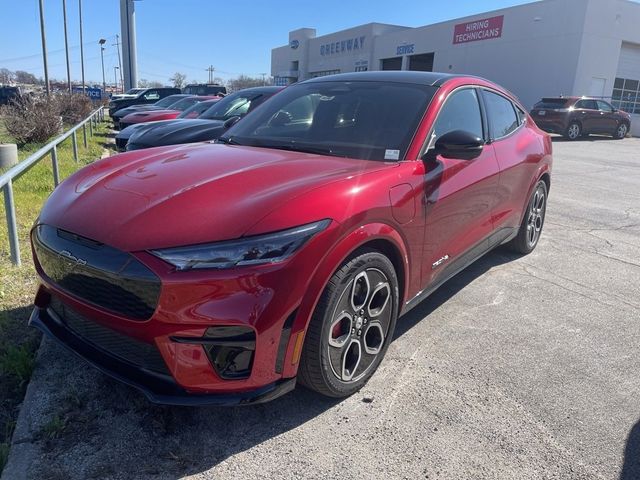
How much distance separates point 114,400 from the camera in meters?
2.64

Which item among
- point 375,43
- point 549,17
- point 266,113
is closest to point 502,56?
point 549,17

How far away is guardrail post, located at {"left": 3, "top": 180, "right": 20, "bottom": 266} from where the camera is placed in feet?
13.1

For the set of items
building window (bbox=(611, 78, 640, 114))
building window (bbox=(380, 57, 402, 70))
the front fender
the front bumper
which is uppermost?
building window (bbox=(380, 57, 402, 70))

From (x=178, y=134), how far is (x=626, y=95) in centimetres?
3231

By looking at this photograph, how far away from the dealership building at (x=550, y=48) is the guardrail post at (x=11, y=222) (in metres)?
29.6

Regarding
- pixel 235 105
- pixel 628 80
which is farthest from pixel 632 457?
pixel 628 80

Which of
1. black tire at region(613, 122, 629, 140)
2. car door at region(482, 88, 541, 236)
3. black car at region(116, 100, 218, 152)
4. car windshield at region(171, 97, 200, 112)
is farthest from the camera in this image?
black tire at region(613, 122, 629, 140)

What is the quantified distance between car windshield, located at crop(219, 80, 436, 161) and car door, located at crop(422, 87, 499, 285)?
0.71 ft

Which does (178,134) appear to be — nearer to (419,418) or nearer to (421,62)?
(419,418)

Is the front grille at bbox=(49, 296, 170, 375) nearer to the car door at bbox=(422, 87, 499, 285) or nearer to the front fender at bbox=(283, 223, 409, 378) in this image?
the front fender at bbox=(283, 223, 409, 378)

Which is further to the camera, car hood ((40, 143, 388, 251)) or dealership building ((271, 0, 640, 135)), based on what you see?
dealership building ((271, 0, 640, 135))

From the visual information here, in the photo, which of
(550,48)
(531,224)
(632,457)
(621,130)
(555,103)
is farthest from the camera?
(550,48)

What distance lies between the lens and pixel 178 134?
→ 278 inches

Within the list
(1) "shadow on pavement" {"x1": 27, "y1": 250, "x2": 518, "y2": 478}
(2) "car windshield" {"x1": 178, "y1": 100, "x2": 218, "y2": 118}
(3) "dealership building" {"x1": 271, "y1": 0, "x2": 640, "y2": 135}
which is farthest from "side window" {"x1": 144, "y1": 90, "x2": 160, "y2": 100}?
(1) "shadow on pavement" {"x1": 27, "y1": 250, "x2": 518, "y2": 478}
